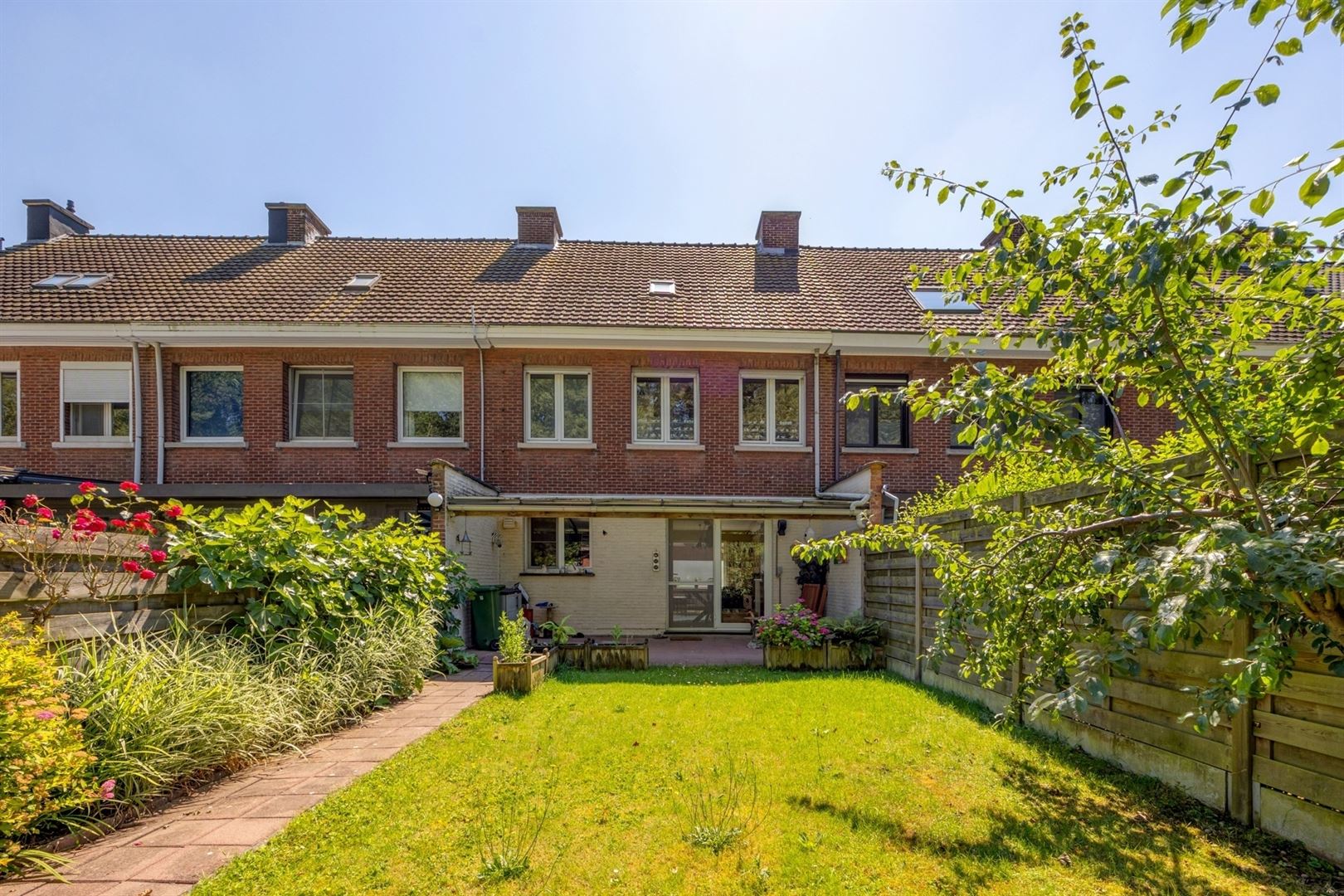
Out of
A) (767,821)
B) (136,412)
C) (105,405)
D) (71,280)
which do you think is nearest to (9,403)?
(105,405)

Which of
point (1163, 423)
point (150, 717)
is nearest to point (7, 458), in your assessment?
point (150, 717)

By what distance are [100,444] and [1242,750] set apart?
16.4 m

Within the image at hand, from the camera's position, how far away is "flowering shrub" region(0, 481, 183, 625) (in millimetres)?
4215

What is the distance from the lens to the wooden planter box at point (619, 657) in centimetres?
926

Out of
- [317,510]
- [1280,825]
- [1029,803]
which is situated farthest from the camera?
[317,510]

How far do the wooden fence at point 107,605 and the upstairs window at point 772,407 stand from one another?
29.8ft

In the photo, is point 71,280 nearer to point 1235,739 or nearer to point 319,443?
point 319,443

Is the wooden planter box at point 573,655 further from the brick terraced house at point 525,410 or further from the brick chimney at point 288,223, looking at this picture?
the brick chimney at point 288,223

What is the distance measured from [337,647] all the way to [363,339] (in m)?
7.76

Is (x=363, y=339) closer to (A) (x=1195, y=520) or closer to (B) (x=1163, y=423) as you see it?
(A) (x=1195, y=520)

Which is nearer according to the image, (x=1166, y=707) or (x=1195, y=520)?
(x=1195, y=520)

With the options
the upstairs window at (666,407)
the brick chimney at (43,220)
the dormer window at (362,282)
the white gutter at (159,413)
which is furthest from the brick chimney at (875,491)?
the brick chimney at (43,220)

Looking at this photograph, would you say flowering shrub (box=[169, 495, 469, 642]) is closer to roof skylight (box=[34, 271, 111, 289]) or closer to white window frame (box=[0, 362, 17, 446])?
white window frame (box=[0, 362, 17, 446])

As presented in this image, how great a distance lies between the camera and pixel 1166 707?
4.32 m
